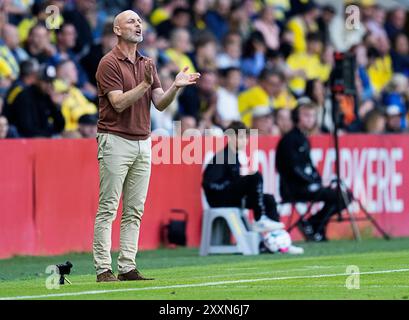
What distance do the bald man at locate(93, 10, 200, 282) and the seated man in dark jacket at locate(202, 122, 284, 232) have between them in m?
5.31

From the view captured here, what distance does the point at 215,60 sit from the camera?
885 inches

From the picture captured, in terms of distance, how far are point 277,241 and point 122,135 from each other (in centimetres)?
569

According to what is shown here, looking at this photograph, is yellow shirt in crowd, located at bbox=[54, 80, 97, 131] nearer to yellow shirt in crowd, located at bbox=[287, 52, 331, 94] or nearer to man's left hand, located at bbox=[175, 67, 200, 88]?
yellow shirt in crowd, located at bbox=[287, 52, 331, 94]

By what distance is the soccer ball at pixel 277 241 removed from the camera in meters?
17.3

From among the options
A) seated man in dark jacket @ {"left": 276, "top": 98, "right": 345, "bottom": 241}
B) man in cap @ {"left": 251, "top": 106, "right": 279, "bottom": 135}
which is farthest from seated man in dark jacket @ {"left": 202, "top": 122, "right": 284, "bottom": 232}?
man in cap @ {"left": 251, "top": 106, "right": 279, "bottom": 135}

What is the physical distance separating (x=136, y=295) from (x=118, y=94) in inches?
77.7

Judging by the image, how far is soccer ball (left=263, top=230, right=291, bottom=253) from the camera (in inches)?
680

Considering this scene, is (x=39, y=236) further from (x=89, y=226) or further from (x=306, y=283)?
(x=306, y=283)

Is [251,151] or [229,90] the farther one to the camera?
[229,90]

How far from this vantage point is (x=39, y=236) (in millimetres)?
16797

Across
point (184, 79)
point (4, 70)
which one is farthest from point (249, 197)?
point (184, 79)

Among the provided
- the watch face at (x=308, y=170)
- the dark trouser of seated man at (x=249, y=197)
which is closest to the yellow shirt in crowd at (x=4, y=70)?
the dark trouser of seated man at (x=249, y=197)

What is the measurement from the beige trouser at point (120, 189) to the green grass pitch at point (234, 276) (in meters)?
0.33
